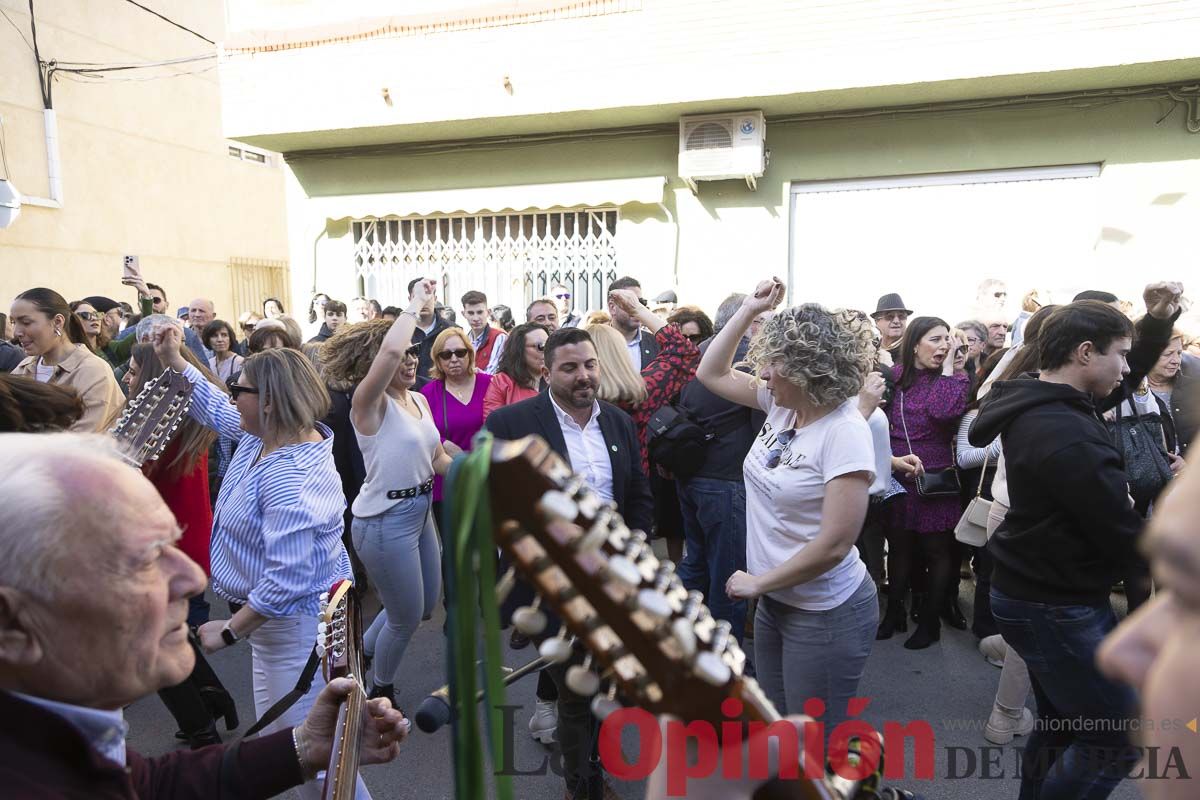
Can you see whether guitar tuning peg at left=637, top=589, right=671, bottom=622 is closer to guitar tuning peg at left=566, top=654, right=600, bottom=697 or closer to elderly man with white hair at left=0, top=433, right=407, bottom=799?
guitar tuning peg at left=566, top=654, right=600, bottom=697

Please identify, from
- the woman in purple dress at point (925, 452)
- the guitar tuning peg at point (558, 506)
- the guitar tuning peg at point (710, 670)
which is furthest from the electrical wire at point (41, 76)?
the guitar tuning peg at point (710, 670)

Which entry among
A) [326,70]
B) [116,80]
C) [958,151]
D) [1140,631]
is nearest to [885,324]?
[958,151]

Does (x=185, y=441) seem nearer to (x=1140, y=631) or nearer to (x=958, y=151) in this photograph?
(x=1140, y=631)

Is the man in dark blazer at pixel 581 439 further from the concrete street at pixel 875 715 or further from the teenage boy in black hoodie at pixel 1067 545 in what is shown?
the teenage boy in black hoodie at pixel 1067 545

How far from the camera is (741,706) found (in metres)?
0.82

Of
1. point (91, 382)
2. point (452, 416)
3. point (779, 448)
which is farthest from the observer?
point (452, 416)

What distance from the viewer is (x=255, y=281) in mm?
17953

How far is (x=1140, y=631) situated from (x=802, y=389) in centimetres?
180

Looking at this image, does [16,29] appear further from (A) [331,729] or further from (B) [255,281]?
(A) [331,729]

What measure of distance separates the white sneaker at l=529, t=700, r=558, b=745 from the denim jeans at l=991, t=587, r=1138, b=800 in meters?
2.02

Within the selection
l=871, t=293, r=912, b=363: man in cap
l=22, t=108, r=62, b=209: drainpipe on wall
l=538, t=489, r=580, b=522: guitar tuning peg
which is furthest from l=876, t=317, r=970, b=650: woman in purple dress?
l=22, t=108, r=62, b=209: drainpipe on wall

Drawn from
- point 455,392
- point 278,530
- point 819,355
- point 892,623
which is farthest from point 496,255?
point 819,355

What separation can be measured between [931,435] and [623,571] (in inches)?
165

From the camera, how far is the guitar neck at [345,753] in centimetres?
149
